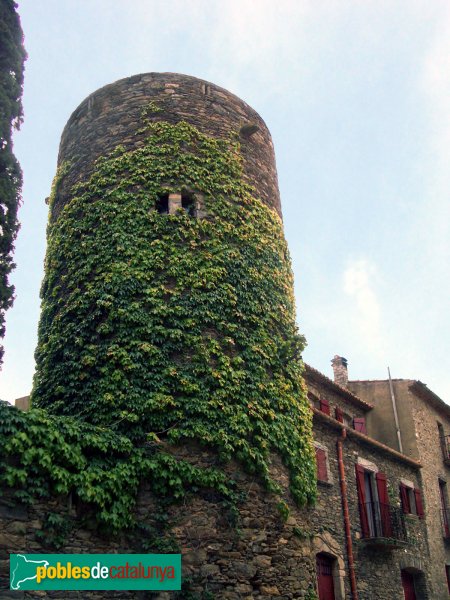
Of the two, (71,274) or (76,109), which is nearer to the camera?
(71,274)

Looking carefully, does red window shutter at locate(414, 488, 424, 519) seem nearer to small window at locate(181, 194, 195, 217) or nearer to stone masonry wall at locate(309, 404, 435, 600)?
stone masonry wall at locate(309, 404, 435, 600)

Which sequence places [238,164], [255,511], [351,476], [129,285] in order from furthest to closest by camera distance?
[351,476] → [238,164] → [129,285] → [255,511]

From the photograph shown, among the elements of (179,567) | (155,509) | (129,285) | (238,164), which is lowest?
(179,567)

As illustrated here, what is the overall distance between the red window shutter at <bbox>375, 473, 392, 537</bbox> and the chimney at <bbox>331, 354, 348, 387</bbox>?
6177 mm

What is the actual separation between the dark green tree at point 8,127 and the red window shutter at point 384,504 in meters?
11.1

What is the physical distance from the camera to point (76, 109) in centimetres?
1379

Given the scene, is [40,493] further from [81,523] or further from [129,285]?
[129,285]

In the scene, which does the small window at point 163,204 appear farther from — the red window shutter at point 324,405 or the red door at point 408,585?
the red door at point 408,585

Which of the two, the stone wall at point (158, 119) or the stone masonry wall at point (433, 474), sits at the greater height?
the stone wall at point (158, 119)

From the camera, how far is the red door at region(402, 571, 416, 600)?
17.7m

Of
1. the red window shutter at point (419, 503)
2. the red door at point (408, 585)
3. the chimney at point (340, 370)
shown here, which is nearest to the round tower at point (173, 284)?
the red door at point (408, 585)

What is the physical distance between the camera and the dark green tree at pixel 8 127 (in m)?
9.91

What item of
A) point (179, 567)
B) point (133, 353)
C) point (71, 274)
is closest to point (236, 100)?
point (71, 274)

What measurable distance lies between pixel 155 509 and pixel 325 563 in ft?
22.2
